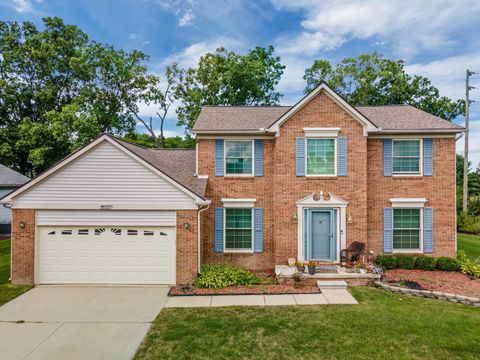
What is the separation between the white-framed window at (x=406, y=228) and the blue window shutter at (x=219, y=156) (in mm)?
7936

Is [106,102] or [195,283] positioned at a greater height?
[106,102]

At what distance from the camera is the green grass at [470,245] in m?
14.1

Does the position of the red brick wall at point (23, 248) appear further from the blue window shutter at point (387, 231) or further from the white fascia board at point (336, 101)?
the blue window shutter at point (387, 231)

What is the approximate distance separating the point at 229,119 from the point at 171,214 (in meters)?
5.52

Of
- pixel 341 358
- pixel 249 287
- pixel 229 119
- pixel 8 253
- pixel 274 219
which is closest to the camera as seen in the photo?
pixel 341 358

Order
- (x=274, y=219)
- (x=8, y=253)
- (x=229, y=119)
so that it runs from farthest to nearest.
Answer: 1. (x=8, y=253)
2. (x=229, y=119)
3. (x=274, y=219)

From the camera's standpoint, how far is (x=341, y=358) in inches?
215

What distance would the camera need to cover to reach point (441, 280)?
10.1 m

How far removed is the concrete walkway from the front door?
2248 mm

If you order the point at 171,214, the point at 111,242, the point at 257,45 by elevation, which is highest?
the point at 257,45

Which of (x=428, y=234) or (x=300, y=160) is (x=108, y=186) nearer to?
(x=300, y=160)

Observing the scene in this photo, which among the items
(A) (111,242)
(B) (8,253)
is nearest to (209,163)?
(A) (111,242)

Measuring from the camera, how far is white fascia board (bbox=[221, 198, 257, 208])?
11859 millimetres

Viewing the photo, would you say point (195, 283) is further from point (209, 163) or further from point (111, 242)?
point (209, 163)
